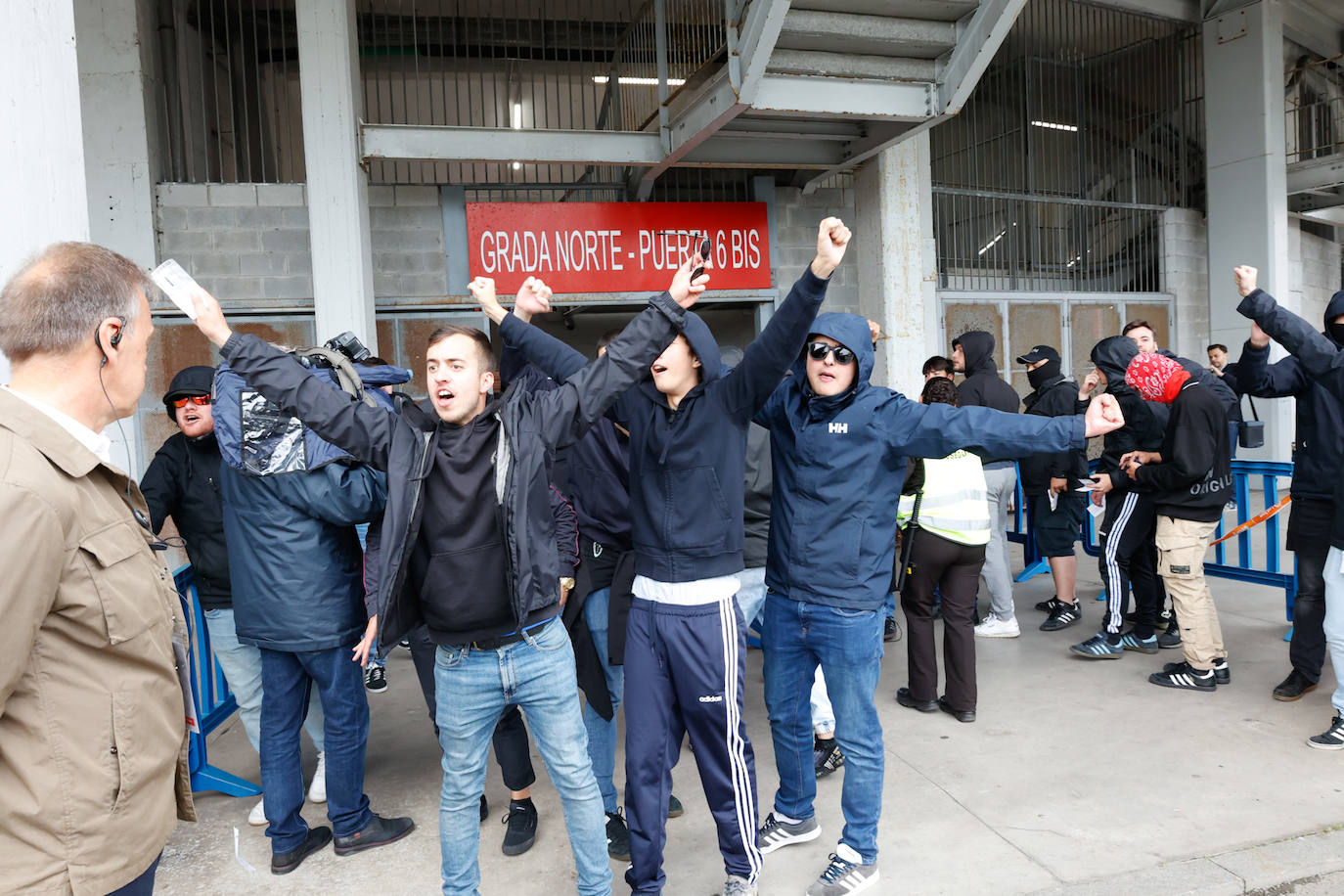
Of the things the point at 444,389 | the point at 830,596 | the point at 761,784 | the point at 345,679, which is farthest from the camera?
the point at 761,784

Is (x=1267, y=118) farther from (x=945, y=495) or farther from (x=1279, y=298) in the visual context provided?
(x=945, y=495)

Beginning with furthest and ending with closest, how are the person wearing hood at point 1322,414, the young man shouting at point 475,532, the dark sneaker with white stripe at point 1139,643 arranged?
1. the dark sneaker with white stripe at point 1139,643
2. the person wearing hood at point 1322,414
3. the young man shouting at point 475,532

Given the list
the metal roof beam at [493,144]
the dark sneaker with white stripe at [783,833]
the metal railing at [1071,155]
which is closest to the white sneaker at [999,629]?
the dark sneaker with white stripe at [783,833]

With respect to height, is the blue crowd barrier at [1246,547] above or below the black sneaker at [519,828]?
above

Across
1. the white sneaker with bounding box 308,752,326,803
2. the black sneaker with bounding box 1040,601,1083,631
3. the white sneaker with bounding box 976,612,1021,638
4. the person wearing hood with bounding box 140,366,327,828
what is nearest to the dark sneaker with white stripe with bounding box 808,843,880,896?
the person wearing hood with bounding box 140,366,327,828

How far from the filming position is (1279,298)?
10.8 m

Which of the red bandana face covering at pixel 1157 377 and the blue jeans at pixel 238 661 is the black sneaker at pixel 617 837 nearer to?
the blue jeans at pixel 238 661

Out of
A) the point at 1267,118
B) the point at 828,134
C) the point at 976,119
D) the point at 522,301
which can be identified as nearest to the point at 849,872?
the point at 522,301

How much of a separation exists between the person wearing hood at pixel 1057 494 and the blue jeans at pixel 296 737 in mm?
4345

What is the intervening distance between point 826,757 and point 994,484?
9.40ft

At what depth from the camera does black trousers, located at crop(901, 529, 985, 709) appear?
4.65 metres

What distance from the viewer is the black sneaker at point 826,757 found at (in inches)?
162

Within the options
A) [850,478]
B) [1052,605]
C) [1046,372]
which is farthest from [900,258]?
[850,478]

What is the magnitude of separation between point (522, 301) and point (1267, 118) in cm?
1164
